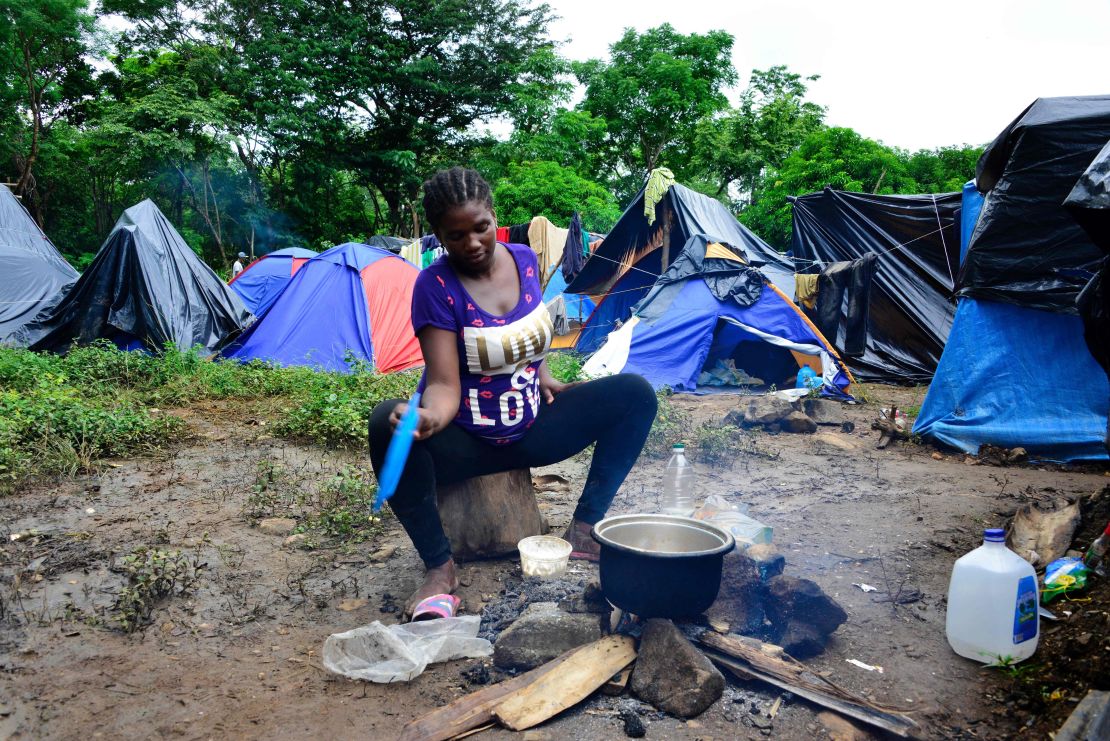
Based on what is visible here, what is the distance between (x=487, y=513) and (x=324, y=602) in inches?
28.4

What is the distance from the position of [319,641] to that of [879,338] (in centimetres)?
798

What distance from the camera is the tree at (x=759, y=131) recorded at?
976 inches

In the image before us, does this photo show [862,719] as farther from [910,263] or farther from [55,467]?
[910,263]

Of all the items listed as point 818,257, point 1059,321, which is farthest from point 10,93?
point 1059,321

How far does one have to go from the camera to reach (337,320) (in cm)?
834

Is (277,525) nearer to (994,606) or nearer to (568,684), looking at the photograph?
(568,684)

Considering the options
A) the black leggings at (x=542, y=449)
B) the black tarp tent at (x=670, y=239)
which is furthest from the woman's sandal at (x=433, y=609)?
the black tarp tent at (x=670, y=239)

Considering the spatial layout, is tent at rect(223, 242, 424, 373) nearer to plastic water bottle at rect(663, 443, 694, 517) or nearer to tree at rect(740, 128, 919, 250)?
plastic water bottle at rect(663, 443, 694, 517)

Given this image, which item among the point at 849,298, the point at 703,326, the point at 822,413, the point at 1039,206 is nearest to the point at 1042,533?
the point at 1039,206

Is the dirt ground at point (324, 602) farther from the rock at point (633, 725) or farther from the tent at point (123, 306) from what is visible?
the tent at point (123, 306)

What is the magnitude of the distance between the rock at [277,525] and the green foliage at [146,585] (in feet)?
1.52

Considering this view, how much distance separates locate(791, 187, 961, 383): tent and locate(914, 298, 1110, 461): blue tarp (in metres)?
3.47

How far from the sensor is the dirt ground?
1.73 metres

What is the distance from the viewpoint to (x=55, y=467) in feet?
12.9
